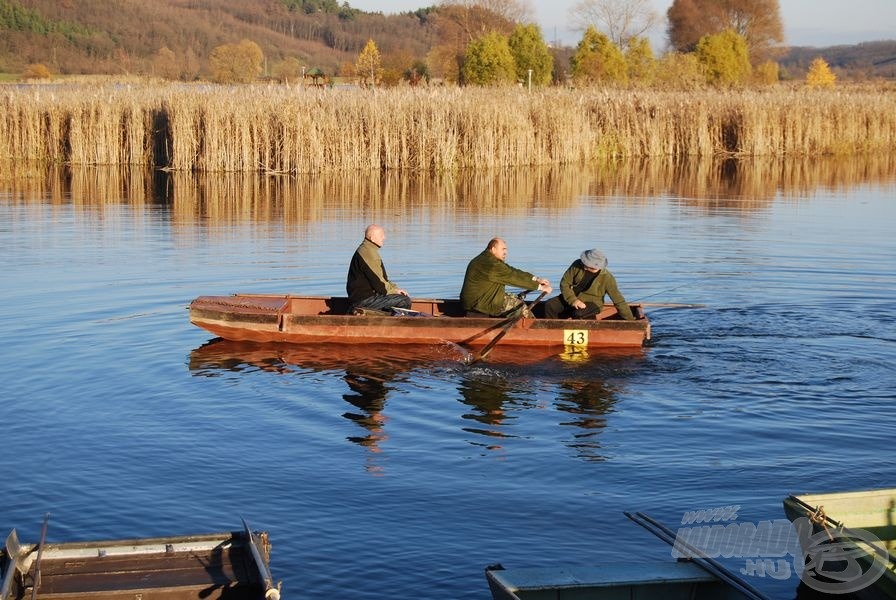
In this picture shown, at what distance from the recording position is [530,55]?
195 ft

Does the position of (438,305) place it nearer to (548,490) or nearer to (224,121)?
(548,490)

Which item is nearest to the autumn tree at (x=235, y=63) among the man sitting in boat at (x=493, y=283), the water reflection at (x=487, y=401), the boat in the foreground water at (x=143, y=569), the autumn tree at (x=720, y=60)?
the autumn tree at (x=720, y=60)

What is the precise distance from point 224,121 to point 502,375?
72.4 feet

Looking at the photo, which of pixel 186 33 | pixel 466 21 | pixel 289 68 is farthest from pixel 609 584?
pixel 186 33

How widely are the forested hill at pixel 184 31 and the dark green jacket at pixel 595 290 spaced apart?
76.3m

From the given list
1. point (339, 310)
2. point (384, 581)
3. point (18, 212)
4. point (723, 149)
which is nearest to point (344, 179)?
point (18, 212)

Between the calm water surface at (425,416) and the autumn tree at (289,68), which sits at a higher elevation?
the autumn tree at (289,68)

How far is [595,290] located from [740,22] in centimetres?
8296

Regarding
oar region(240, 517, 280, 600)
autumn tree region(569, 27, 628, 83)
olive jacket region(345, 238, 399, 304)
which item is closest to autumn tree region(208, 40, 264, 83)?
autumn tree region(569, 27, 628, 83)

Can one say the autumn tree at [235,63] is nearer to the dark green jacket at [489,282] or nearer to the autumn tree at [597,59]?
the autumn tree at [597,59]

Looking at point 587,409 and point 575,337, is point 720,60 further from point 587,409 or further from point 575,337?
point 587,409

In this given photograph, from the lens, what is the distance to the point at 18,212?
83.3ft

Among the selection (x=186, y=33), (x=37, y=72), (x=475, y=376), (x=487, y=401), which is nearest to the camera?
(x=487, y=401)

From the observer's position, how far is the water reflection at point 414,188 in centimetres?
2655
